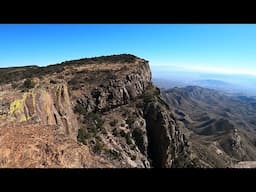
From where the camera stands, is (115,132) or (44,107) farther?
(115,132)

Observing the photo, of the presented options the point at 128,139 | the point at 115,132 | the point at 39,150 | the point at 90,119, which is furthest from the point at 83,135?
the point at 39,150

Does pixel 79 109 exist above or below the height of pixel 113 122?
above

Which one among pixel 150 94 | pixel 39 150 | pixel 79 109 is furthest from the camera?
pixel 150 94

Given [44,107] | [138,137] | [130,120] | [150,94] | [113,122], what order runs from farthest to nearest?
1. [150,94]
2. [130,120]
3. [138,137]
4. [113,122]
5. [44,107]

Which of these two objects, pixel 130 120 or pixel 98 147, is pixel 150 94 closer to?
pixel 130 120

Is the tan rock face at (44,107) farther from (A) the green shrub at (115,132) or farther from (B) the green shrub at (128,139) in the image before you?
(B) the green shrub at (128,139)
